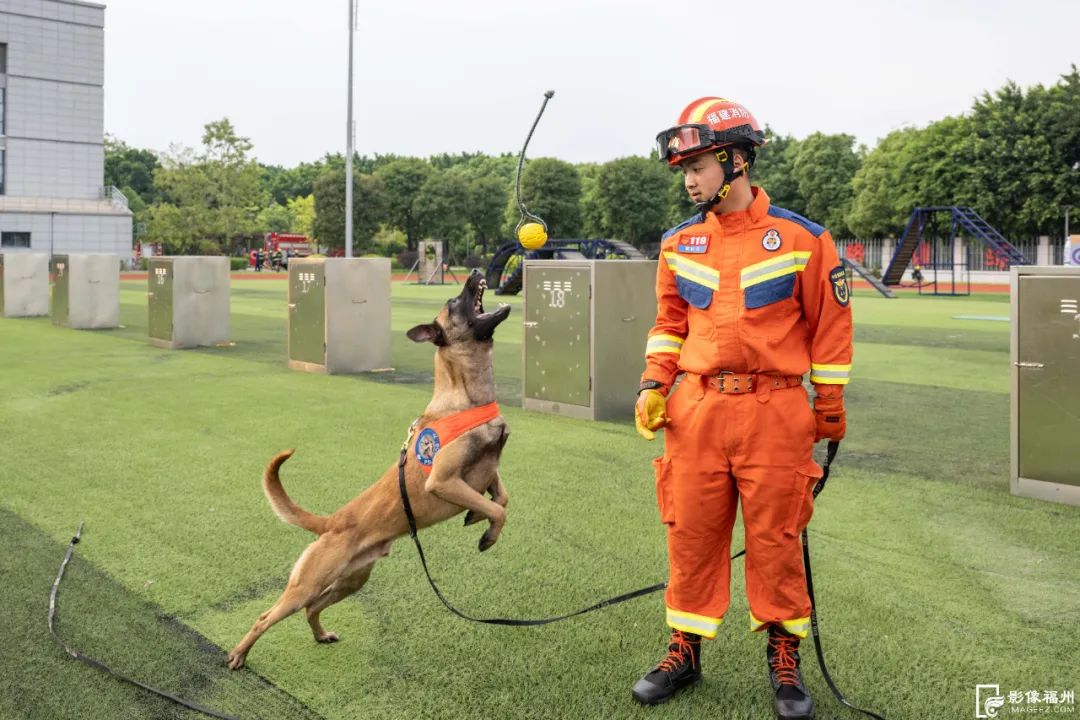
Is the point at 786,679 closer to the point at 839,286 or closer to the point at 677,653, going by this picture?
the point at 677,653

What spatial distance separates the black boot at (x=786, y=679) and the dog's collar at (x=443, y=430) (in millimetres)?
1191

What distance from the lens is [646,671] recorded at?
357 cm

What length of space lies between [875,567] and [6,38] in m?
53.7

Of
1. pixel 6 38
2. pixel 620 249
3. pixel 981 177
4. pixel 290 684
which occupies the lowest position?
pixel 290 684

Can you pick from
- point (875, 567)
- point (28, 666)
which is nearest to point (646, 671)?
point (875, 567)

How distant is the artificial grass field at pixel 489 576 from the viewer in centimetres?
341

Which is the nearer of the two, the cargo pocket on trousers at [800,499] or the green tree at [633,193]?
the cargo pocket on trousers at [800,499]

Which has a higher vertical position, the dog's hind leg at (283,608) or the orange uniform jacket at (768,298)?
the orange uniform jacket at (768,298)

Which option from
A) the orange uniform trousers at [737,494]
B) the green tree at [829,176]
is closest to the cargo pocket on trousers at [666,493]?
the orange uniform trousers at [737,494]

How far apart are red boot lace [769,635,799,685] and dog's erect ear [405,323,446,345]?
148 cm

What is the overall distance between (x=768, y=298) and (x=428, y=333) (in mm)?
1076

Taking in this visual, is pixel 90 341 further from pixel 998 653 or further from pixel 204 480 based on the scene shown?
pixel 998 653

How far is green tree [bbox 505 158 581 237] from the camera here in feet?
204

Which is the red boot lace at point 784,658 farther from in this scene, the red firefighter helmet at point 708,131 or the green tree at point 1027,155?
the green tree at point 1027,155
